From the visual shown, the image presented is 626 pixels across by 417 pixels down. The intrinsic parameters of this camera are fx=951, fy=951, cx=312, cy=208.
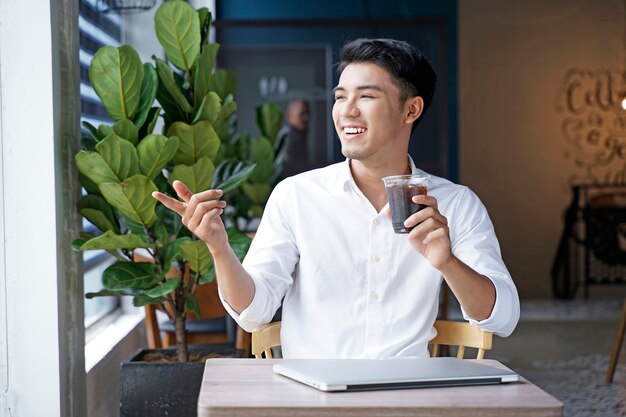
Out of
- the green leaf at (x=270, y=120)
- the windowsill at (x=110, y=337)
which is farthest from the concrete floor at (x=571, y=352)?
the windowsill at (x=110, y=337)

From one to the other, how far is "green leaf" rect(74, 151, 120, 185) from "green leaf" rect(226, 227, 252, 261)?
443mm

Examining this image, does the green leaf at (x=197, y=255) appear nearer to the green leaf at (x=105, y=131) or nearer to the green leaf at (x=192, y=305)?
the green leaf at (x=192, y=305)

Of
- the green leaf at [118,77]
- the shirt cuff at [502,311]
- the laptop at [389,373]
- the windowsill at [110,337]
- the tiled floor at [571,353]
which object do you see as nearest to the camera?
the laptop at [389,373]

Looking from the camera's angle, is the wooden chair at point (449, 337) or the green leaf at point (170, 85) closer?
the wooden chair at point (449, 337)

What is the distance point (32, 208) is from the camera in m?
2.61

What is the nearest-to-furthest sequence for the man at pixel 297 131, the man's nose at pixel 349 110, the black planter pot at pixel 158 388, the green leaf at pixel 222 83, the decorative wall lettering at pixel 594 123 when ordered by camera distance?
the man's nose at pixel 349 110 < the black planter pot at pixel 158 388 < the green leaf at pixel 222 83 < the man at pixel 297 131 < the decorative wall lettering at pixel 594 123

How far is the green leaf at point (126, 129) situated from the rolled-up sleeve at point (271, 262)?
0.65 metres

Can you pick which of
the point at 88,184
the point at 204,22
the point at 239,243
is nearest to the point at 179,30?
the point at 204,22

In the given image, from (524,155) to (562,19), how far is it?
55.5 inches

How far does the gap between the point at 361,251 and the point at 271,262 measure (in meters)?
0.22

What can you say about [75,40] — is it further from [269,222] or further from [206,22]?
[269,222]

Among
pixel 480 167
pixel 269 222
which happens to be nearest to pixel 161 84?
pixel 269 222

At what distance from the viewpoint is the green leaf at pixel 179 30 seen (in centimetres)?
302

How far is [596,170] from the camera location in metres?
9.64
